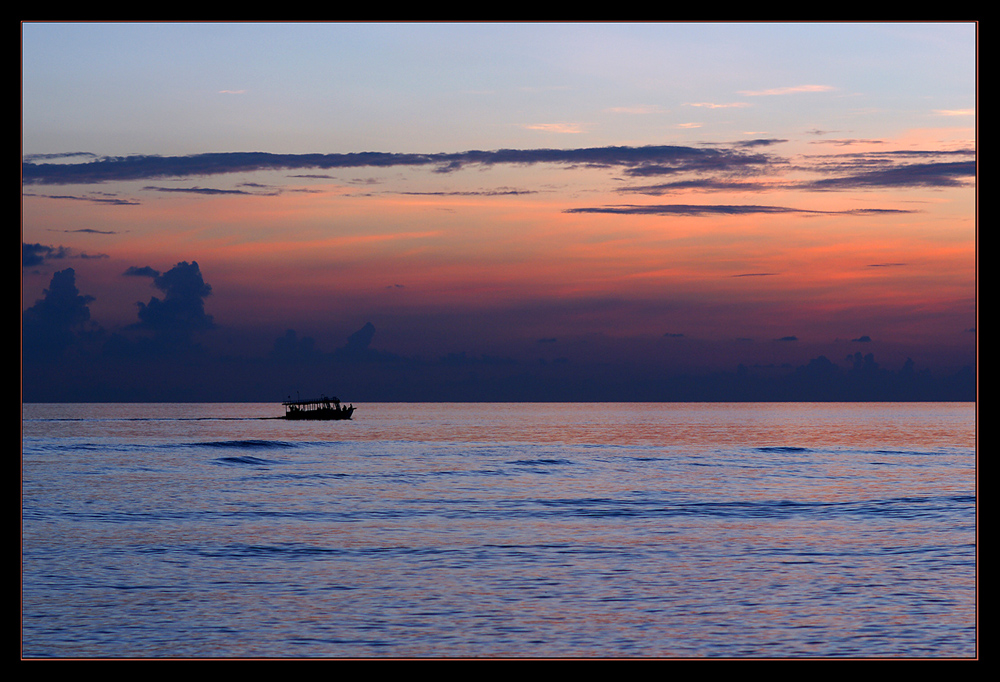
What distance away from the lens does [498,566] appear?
64.6 feet

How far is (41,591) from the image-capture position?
17312mm

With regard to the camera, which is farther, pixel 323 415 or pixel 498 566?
pixel 323 415

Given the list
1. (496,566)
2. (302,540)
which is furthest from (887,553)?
(302,540)

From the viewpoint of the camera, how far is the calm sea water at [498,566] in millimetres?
13906

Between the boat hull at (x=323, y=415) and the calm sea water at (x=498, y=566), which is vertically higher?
the calm sea water at (x=498, y=566)

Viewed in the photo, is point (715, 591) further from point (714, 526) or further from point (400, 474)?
point (400, 474)

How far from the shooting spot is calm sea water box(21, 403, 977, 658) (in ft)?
45.6

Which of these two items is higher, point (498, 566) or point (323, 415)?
point (498, 566)

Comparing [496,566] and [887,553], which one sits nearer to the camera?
[496,566]

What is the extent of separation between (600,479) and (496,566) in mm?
26036

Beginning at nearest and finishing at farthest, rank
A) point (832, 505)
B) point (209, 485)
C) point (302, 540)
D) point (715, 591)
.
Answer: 1. point (715, 591)
2. point (302, 540)
3. point (832, 505)
4. point (209, 485)

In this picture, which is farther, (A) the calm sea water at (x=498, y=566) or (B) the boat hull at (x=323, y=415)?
(B) the boat hull at (x=323, y=415)
